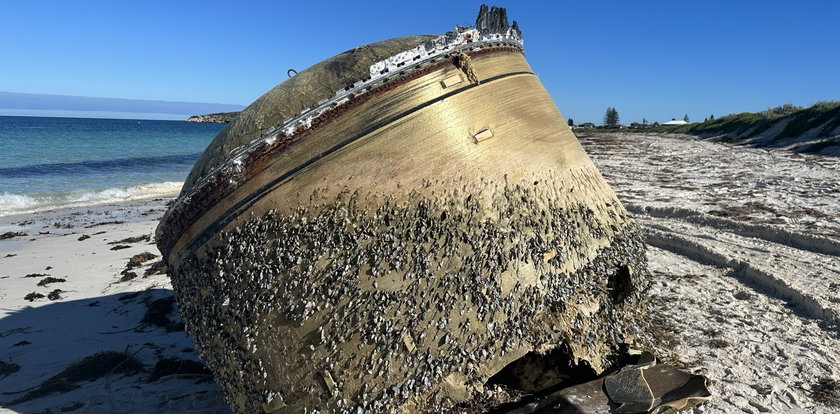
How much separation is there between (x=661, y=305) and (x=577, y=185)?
237 cm

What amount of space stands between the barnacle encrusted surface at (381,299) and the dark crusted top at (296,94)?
18.1 inches

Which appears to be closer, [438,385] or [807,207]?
[438,385]

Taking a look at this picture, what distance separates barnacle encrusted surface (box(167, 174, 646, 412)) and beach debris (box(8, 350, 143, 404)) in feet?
6.59

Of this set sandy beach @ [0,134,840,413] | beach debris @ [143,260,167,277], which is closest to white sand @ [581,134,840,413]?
sandy beach @ [0,134,840,413]

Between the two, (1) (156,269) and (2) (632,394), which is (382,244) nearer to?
(2) (632,394)

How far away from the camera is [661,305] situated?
483 centimetres

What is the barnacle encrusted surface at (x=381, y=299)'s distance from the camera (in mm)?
2473

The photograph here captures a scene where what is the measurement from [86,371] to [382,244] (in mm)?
3087

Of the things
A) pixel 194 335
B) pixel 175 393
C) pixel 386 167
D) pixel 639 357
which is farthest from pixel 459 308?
pixel 175 393

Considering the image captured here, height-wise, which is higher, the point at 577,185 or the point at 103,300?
the point at 577,185

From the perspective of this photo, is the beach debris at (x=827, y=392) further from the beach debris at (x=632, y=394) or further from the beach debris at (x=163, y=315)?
the beach debris at (x=163, y=315)

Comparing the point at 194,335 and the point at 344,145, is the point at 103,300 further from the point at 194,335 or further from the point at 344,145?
the point at 344,145

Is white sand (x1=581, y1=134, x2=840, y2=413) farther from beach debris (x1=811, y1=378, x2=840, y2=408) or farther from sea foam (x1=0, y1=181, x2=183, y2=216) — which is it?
sea foam (x1=0, y1=181, x2=183, y2=216)

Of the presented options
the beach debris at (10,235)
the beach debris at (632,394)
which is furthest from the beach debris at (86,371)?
the beach debris at (10,235)
